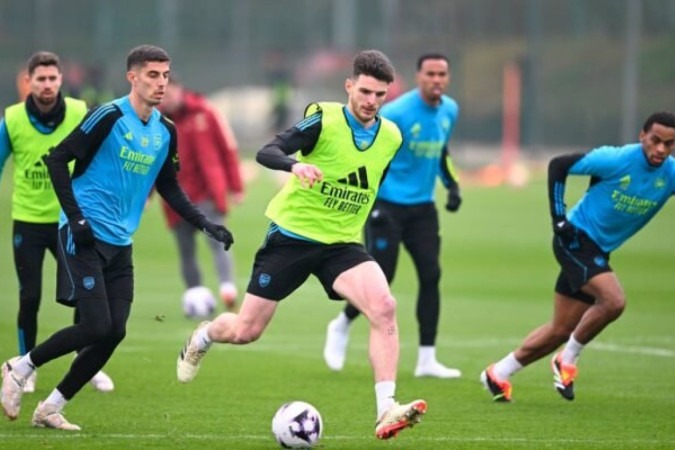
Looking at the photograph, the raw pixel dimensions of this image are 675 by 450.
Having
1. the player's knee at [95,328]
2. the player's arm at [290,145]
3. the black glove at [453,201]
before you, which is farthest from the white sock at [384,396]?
the black glove at [453,201]

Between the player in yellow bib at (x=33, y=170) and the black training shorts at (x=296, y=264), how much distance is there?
8.24 ft

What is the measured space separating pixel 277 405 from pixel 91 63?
38.5 meters

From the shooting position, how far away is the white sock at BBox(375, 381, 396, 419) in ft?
30.5

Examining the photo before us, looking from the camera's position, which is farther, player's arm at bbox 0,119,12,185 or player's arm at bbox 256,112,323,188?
player's arm at bbox 0,119,12,185

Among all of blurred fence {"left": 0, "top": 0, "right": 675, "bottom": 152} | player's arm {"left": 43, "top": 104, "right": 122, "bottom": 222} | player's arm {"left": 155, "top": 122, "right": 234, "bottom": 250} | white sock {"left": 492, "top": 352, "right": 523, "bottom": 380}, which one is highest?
player's arm {"left": 43, "top": 104, "right": 122, "bottom": 222}

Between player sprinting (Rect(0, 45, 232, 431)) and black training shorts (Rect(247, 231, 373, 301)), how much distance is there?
329 mm

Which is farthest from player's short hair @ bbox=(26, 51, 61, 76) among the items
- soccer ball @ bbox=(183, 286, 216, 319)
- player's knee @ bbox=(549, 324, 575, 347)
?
soccer ball @ bbox=(183, 286, 216, 319)

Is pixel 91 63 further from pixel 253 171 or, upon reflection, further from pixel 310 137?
pixel 310 137

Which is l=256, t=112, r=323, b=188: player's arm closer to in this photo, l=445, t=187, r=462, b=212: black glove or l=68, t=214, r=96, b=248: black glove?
l=68, t=214, r=96, b=248: black glove

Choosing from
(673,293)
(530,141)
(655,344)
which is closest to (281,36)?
(530,141)

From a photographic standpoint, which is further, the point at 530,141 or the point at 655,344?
the point at 530,141

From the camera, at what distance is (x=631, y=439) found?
10008mm

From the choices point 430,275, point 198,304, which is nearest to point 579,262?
point 430,275

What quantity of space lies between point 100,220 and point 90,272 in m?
0.39
